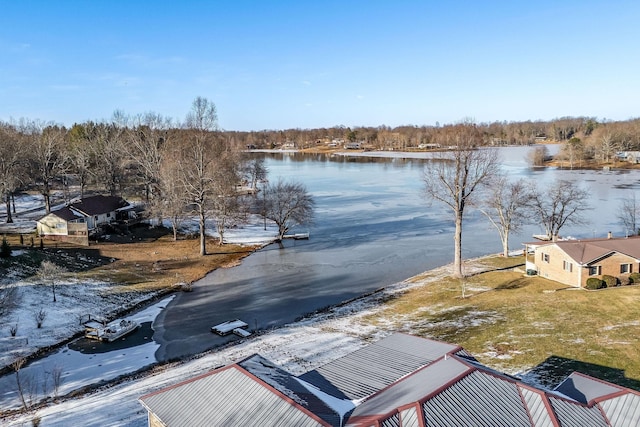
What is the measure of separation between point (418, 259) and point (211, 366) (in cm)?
2237

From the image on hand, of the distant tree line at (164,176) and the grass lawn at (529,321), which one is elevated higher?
the distant tree line at (164,176)

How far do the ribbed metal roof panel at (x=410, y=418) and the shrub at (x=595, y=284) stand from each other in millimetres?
22150

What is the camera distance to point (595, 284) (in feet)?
91.3

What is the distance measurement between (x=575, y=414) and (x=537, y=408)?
3.33 feet

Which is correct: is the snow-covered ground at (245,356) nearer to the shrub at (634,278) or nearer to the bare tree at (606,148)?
the shrub at (634,278)

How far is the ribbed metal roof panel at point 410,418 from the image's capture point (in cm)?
1034

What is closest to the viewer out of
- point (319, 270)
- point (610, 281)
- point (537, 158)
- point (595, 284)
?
point (595, 284)

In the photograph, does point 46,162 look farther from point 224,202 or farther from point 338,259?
point 338,259

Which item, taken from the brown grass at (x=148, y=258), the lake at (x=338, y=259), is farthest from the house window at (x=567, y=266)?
the brown grass at (x=148, y=258)

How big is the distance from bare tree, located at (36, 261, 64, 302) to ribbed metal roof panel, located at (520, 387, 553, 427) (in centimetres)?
2590

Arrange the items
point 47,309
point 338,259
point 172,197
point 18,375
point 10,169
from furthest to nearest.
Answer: point 10,169, point 172,197, point 338,259, point 47,309, point 18,375

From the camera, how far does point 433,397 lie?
1092 centimetres

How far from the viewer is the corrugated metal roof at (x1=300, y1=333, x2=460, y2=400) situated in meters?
12.8

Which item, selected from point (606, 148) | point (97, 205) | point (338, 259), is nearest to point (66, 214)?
point (97, 205)
